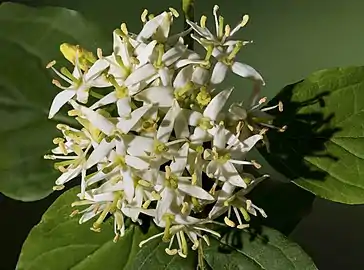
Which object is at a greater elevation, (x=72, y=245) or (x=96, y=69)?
(x=96, y=69)

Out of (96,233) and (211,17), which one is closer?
(96,233)

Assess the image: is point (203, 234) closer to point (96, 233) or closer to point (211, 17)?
point (96, 233)

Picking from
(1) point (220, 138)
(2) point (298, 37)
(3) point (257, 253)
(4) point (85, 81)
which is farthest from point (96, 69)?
(2) point (298, 37)

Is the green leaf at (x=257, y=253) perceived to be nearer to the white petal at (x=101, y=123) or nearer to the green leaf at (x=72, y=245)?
the green leaf at (x=72, y=245)

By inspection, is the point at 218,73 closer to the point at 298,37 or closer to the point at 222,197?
the point at 222,197

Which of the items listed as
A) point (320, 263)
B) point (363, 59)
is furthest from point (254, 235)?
point (363, 59)

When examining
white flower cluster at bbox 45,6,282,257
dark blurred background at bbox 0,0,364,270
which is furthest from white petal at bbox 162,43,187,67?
dark blurred background at bbox 0,0,364,270

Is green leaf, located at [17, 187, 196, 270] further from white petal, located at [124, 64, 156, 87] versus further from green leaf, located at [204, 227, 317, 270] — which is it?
white petal, located at [124, 64, 156, 87]
